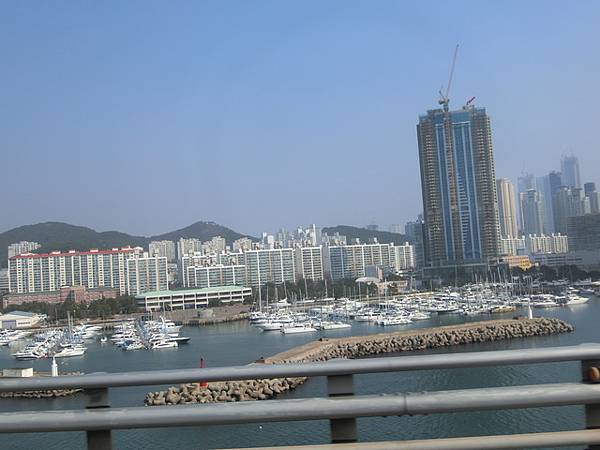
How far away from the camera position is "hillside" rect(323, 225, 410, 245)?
106 m

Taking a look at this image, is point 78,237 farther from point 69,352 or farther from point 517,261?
point 69,352

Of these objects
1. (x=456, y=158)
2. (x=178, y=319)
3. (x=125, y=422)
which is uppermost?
(x=456, y=158)

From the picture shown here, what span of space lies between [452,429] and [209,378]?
3790mm

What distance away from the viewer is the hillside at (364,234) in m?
106

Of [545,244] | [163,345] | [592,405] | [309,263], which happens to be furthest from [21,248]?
[592,405]

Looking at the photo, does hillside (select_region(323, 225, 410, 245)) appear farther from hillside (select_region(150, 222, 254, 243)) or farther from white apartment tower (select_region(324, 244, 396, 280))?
white apartment tower (select_region(324, 244, 396, 280))

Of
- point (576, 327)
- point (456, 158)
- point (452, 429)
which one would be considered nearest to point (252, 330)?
point (576, 327)

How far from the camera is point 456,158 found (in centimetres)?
5303

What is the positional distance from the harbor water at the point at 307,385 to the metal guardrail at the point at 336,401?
58 mm

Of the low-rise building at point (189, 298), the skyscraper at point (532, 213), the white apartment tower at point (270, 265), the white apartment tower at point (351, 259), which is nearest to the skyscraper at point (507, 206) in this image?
the skyscraper at point (532, 213)

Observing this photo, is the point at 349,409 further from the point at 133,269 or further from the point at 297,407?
the point at 133,269

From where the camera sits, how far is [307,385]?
924 cm

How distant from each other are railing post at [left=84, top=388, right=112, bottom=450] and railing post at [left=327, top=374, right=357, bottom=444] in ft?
1.29

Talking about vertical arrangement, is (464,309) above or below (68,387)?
below
